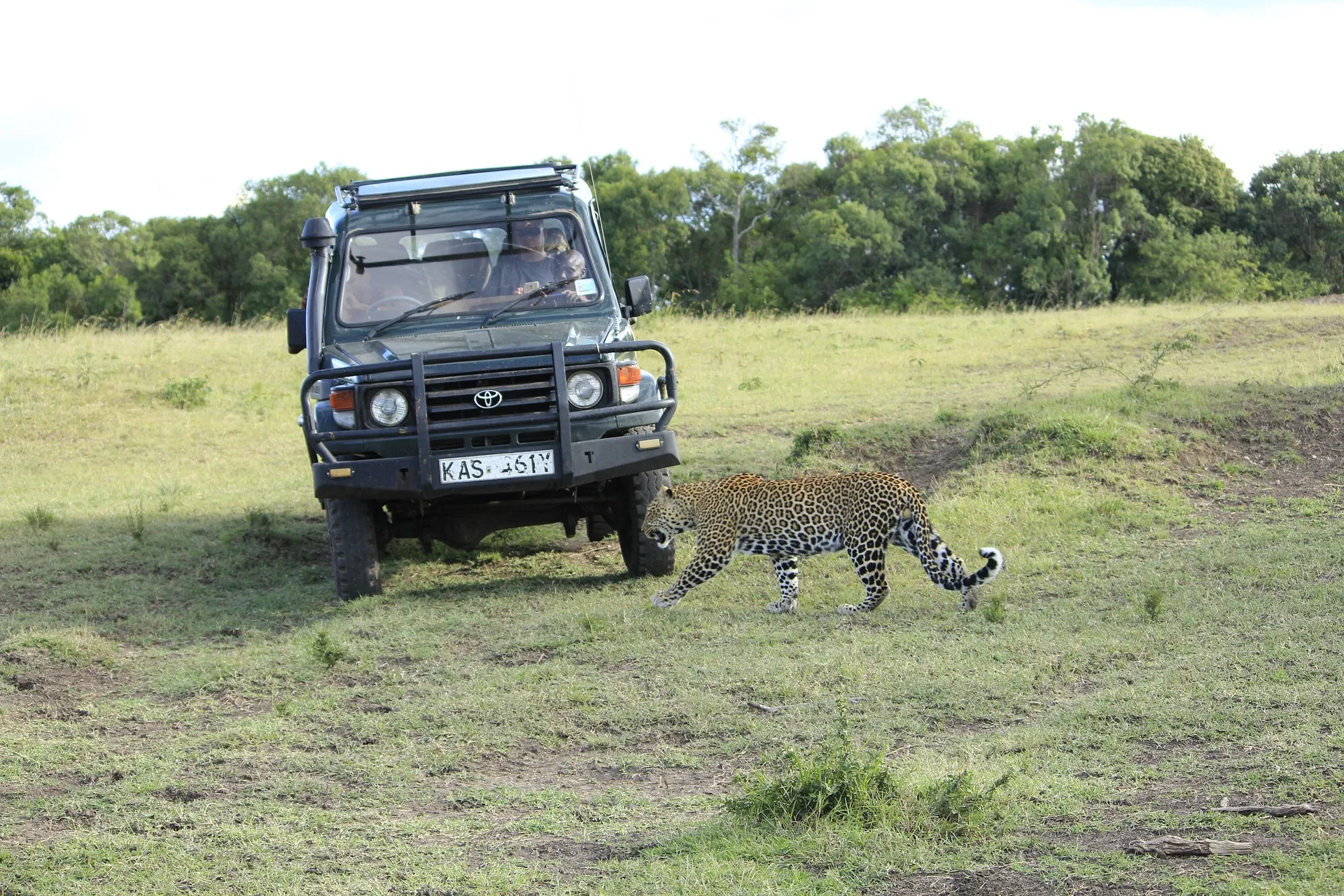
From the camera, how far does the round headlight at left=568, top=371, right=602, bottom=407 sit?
7230 millimetres

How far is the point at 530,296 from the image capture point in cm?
796

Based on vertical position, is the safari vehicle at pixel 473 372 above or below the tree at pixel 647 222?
below

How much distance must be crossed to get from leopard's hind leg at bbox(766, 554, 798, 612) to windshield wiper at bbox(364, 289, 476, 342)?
2471 millimetres

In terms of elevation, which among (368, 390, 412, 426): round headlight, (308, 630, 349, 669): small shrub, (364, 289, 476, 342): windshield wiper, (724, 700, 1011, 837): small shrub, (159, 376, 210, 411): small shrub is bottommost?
(308, 630, 349, 669): small shrub

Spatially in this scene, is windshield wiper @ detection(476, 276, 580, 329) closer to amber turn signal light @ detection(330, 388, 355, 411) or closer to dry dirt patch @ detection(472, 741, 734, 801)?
amber turn signal light @ detection(330, 388, 355, 411)

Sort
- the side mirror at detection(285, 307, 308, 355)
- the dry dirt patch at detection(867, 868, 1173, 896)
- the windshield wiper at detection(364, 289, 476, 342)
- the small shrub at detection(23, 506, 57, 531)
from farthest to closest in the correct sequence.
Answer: the small shrub at detection(23, 506, 57, 531) → the side mirror at detection(285, 307, 308, 355) → the windshield wiper at detection(364, 289, 476, 342) → the dry dirt patch at detection(867, 868, 1173, 896)

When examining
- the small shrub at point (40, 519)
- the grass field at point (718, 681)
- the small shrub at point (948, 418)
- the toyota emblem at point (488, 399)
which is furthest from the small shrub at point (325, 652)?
the small shrub at point (948, 418)

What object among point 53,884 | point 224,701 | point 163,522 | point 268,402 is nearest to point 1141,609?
point 224,701

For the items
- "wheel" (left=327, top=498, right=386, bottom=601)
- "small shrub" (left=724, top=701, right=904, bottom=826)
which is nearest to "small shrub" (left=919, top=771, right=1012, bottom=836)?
"small shrub" (left=724, top=701, right=904, bottom=826)

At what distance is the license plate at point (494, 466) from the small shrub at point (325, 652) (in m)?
1.02

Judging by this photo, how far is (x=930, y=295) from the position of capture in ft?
104

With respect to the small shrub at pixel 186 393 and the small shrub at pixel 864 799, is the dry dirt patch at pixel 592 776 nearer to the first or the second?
the small shrub at pixel 864 799

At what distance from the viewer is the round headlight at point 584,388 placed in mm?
7230

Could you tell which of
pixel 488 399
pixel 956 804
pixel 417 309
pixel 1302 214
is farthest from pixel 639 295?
pixel 1302 214
